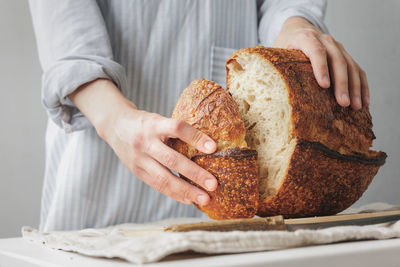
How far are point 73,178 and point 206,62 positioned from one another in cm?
56

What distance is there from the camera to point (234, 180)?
28.3 inches

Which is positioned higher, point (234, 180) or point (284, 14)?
point (284, 14)

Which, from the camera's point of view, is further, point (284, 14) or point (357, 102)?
point (284, 14)

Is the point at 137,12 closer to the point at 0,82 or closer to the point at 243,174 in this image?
the point at 243,174

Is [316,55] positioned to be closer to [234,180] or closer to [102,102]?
[234,180]

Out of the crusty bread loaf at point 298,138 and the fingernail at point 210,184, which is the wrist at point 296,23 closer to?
the crusty bread loaf at point 298,138

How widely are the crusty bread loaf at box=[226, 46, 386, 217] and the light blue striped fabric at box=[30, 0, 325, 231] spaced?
45 cm

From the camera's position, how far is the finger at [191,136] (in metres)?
0.72

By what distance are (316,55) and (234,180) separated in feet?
1.04

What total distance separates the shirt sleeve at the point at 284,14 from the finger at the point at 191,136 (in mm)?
616

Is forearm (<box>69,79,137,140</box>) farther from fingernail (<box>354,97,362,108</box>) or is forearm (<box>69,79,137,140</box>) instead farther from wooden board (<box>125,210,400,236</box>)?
fingernail (<box>354,97,362,108</box>)

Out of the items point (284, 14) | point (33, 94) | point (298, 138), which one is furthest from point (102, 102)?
point (33, 94)

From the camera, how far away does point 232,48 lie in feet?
4.62

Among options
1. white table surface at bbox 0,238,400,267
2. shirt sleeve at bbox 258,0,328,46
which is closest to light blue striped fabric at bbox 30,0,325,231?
shirt sleeve at bbox 258,0,328,46
